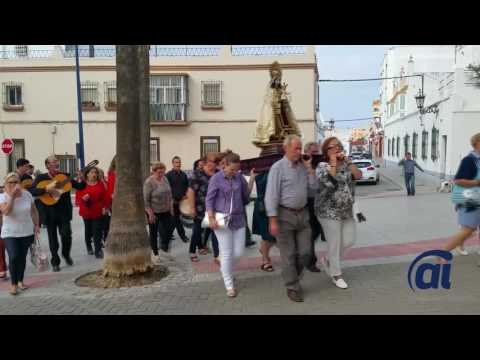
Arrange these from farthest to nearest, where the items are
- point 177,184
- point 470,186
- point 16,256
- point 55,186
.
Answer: point 177,184 < point 55,186 < point 470,186 < point 16,256

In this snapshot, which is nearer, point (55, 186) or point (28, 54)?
point (55, 186)

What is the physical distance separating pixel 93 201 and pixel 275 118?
10.7 feet

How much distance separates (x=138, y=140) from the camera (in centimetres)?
577

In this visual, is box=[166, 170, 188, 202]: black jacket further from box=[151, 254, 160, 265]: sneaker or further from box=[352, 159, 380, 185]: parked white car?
box=[352, 159, 380, 185]: parked white car

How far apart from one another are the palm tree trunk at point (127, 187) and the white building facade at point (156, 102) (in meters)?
17.3

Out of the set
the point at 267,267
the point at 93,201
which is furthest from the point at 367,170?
the point at 93,201

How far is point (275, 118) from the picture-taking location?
23.1 ft

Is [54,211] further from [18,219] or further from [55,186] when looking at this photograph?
[18,219]

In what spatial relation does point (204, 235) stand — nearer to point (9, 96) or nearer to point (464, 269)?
point (464, 269)

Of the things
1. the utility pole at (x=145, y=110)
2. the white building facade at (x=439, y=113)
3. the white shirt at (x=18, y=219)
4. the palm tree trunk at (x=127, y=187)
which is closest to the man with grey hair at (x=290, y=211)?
the palm tree trunk at (x=127, y=187)

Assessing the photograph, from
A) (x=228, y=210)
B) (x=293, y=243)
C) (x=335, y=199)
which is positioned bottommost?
(x=293, y=243)

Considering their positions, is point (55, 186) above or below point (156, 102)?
below
